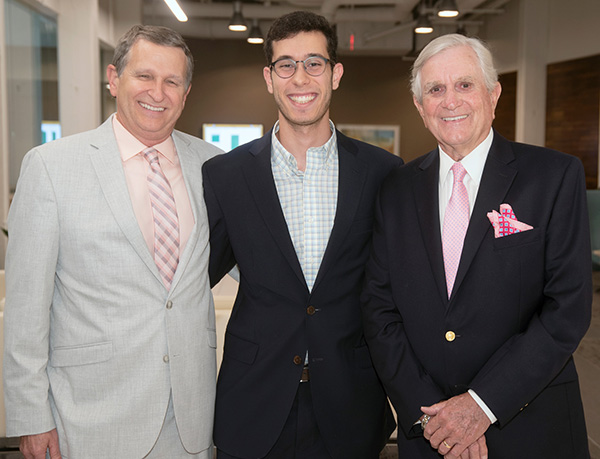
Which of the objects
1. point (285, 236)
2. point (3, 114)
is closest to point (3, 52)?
point (3, 114)

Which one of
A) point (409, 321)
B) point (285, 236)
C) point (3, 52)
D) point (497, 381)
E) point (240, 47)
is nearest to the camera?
point (497, 381)

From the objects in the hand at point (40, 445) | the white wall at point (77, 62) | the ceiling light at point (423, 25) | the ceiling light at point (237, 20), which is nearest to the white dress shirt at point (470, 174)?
the hand at point (40, 445)

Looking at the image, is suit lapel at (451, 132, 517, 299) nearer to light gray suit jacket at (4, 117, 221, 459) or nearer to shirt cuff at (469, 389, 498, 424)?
shirt cuff at (469, 389, 498, 424)

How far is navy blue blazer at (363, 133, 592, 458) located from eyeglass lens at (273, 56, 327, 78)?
68 centimetres

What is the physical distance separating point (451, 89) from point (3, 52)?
21.4ft

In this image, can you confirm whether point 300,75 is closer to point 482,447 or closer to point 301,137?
point 301,137

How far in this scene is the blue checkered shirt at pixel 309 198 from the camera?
2.13m

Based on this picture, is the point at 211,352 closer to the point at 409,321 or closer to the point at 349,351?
the point at 349,351

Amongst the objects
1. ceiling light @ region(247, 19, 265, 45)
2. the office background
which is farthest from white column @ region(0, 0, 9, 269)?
ceiling light @ region(247, 19, 265, 45)

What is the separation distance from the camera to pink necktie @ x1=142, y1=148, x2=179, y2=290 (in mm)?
1981

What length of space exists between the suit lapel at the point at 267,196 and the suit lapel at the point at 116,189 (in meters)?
0.44

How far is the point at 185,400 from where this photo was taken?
78.6 inches

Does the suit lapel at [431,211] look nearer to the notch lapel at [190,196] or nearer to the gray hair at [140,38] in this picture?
the notch lapel at [190,196]

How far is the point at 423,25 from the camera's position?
1036cm
